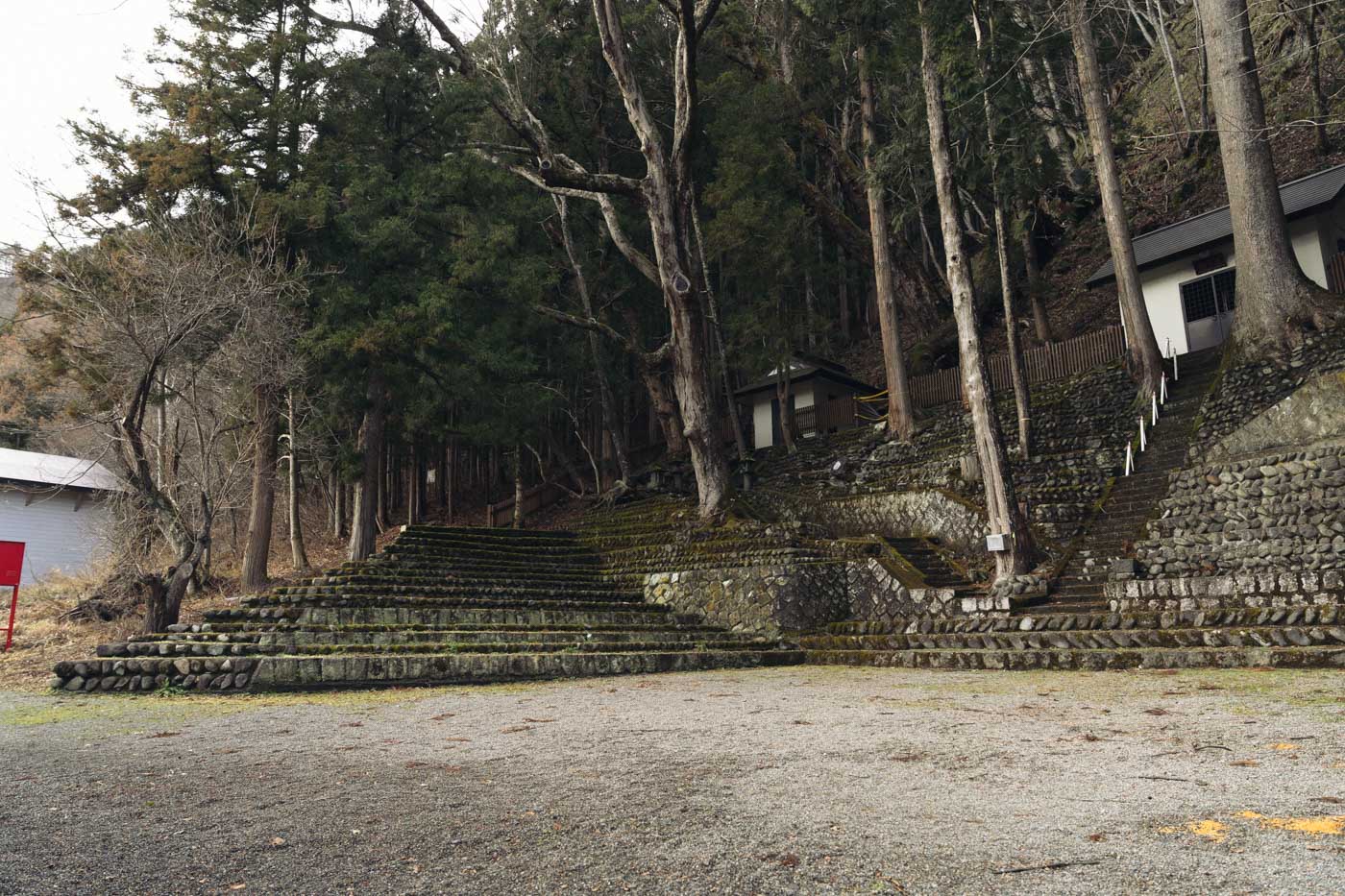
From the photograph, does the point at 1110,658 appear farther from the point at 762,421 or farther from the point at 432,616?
the point at 762,421

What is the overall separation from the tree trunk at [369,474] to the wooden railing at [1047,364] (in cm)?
1304

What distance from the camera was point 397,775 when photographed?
4004mm

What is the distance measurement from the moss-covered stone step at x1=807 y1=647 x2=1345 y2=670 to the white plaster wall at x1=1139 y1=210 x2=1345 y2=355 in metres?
13.1

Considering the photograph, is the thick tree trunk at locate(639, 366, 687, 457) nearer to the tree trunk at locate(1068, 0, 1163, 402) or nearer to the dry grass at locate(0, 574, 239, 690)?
the tree trunk at locate(1068, 0, 1163, 402)

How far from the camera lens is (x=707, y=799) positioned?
11.3 feet

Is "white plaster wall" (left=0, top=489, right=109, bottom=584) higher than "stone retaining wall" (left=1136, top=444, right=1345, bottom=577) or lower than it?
higher

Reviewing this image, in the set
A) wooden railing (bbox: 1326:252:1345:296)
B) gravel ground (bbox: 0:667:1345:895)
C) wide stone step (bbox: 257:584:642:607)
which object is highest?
wooden railing (bbox: 1326:252:1345:296)

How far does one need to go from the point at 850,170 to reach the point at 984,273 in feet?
17.3

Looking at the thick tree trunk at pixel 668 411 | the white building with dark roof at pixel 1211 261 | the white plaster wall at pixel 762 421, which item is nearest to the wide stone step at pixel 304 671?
the thick tree trunk at pixel 668 411

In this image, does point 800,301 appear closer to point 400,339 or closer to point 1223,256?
point 1223,256

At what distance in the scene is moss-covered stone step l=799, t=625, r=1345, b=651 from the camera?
764cm

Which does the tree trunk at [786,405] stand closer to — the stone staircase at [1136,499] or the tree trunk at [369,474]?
the stone staircase at [1136,499]

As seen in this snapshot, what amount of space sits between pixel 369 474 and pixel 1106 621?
14.0m

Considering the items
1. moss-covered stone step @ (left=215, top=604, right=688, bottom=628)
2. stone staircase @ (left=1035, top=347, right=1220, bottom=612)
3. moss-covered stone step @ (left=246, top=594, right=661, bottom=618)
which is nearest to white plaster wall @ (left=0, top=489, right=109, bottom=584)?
moss-covered stone step @ (left=246, top=594, right=661, bottom=618)
